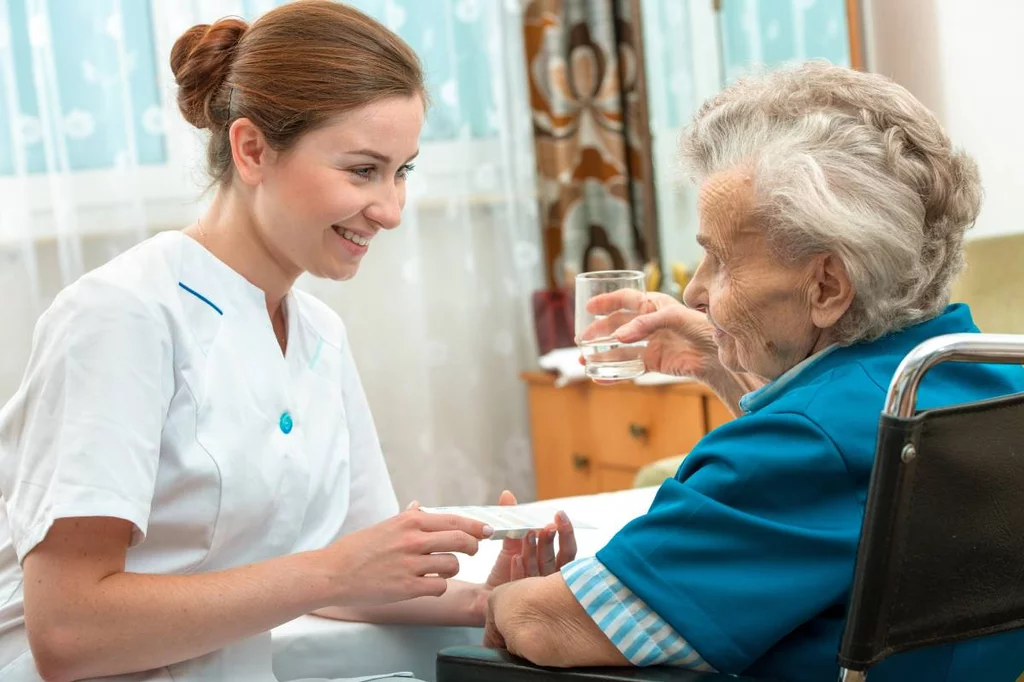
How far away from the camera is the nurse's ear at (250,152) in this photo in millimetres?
1647

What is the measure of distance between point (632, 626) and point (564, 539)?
42 cm

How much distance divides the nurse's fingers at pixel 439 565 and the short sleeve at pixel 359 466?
42cm

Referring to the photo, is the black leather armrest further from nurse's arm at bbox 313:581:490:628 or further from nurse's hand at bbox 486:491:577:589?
nurse's arm at bbox 313:581:490:628

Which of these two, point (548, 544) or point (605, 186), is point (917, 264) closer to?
point (548, 544)

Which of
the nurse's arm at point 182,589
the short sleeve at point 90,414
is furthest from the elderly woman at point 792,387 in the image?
the short sleeve at point 90,414

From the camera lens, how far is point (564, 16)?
4.07 meters

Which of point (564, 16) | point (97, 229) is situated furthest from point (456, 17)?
point (97, 229)

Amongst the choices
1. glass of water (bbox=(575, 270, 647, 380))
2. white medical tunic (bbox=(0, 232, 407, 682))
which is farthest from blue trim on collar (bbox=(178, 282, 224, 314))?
glass of water (bbox=(575, 270, 647, 380))

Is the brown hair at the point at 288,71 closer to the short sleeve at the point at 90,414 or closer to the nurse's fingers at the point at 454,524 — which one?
the short sleeve at the point at 90,414

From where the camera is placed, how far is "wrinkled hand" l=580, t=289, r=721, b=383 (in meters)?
1.79

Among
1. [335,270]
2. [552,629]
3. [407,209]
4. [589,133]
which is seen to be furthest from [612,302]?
[589,133]

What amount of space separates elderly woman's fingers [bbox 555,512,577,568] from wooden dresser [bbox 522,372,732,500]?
1.67 meters

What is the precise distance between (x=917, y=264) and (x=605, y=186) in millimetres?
2884

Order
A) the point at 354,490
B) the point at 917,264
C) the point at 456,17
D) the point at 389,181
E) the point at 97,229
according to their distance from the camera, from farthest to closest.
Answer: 1. the point at 456,17
2. the point at 97,229
3. the point at 354,490
4. the point at 389,181
5. the point at 917,264
